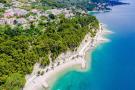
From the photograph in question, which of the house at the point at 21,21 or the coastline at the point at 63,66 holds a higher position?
the house at the point at 21,21

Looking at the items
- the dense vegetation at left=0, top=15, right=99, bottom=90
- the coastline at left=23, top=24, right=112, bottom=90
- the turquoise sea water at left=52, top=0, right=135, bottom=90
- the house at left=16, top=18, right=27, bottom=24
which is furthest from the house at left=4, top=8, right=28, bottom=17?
the turquoise sea water at left=52, top=0, right=135, bottom=90

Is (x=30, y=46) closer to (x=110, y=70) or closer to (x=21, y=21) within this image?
(x=110, y=70)

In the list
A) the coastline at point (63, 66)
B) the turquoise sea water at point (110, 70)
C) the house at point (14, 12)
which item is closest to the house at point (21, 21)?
the house at point (14, 12)

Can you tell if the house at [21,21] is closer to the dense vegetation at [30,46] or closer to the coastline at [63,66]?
the dense vegetation at [30,46]

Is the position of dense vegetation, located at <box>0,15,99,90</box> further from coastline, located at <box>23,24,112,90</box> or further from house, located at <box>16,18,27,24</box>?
house, located at <box>16,18,27,24</box>

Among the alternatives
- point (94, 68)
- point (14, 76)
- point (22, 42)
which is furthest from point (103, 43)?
point (14, 76)

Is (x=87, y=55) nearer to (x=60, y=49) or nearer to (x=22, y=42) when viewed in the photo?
(x=60, y=49)
